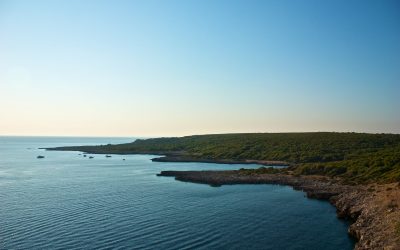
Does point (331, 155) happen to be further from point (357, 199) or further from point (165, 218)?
point (165, 218)

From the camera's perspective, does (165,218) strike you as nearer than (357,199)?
Yes

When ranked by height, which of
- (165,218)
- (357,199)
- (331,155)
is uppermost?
(331,155)

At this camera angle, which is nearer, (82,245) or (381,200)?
(82,245)

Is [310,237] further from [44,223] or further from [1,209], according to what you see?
Answer: [1,209]

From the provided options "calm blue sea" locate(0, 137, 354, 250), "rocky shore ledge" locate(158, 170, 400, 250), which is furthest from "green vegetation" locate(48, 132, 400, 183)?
"calm blue sea" locate(0, 137, 354, 250)

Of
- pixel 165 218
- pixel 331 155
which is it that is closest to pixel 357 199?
pixel 165 218

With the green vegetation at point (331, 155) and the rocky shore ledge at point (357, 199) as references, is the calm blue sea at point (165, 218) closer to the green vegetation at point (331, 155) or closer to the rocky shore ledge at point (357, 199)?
the rocky shore ledge at point (357, 199)

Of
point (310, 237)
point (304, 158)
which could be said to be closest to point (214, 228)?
point (310, 237)

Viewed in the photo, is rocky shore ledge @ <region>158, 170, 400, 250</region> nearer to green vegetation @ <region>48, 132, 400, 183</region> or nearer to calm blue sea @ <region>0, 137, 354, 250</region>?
calm blue sea @ <region>0, 137, 354, 250</region>
